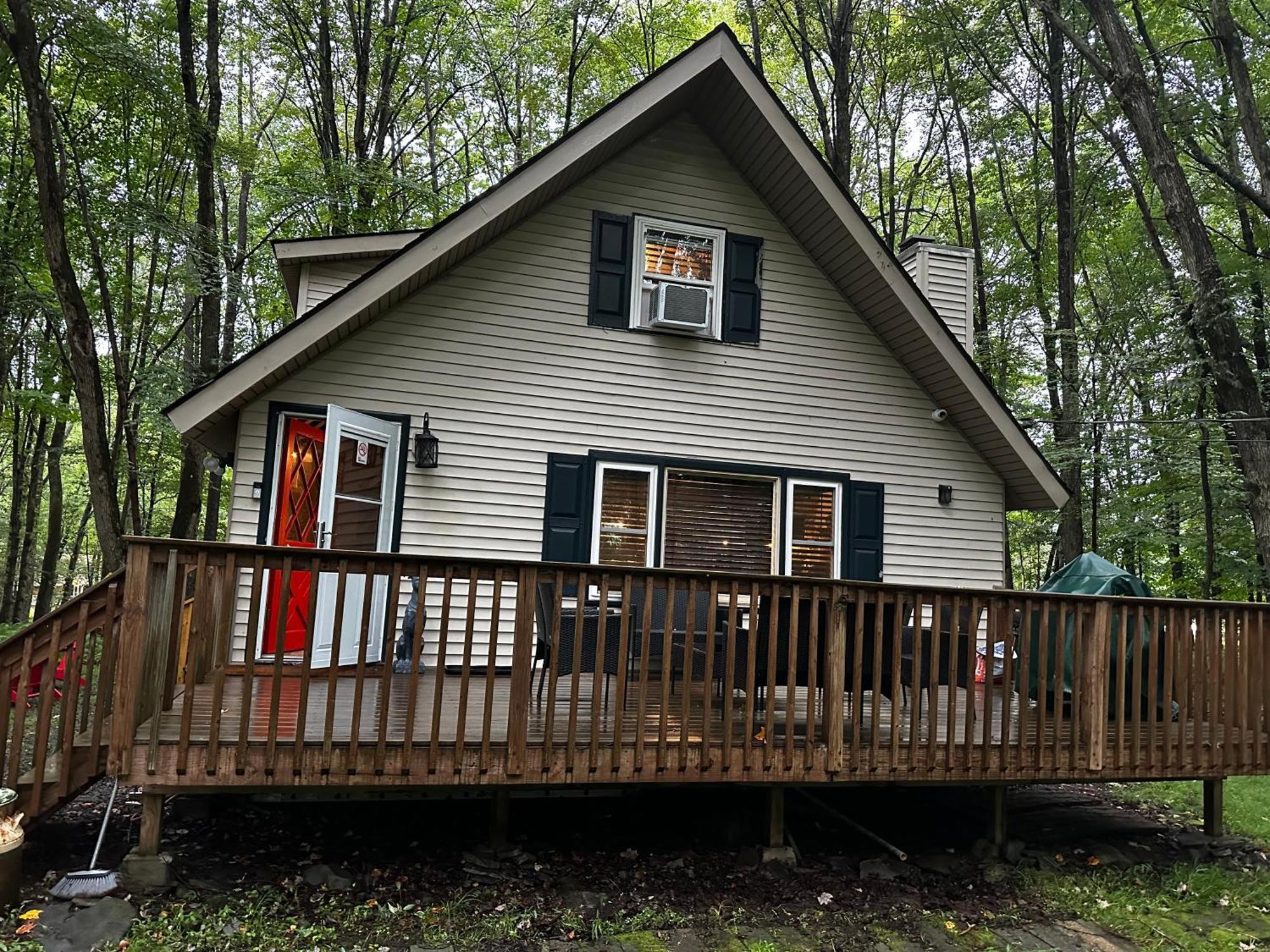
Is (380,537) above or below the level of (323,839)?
above

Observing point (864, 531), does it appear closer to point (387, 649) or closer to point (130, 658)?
point (387, 649)

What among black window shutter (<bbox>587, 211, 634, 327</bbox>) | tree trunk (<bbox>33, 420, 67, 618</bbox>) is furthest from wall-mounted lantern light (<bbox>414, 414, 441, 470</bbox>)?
tree trunk (<bbox>33, 420, 67, 618</bbox>)

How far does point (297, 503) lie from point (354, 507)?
573mm

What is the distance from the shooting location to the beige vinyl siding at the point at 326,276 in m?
7.80

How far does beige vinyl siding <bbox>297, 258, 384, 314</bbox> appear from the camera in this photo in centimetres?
780

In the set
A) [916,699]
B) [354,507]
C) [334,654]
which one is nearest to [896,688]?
[916,699]

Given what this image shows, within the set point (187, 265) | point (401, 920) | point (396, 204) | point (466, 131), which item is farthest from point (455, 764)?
point (466, 131)

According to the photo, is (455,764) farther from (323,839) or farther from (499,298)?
(499,298)

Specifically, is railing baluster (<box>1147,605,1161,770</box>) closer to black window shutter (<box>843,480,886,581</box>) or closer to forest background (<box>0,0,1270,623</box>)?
black window shutter (<box>843,480,886,581</box>)

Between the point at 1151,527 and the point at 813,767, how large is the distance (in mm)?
13384

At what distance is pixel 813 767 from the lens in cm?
438

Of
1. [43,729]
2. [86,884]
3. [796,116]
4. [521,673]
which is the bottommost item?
[86,884]

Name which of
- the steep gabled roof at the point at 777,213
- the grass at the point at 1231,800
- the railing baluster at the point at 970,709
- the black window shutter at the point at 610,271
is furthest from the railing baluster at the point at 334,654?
the grass at the point at 1231,800

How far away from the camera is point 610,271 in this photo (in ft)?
24.3
